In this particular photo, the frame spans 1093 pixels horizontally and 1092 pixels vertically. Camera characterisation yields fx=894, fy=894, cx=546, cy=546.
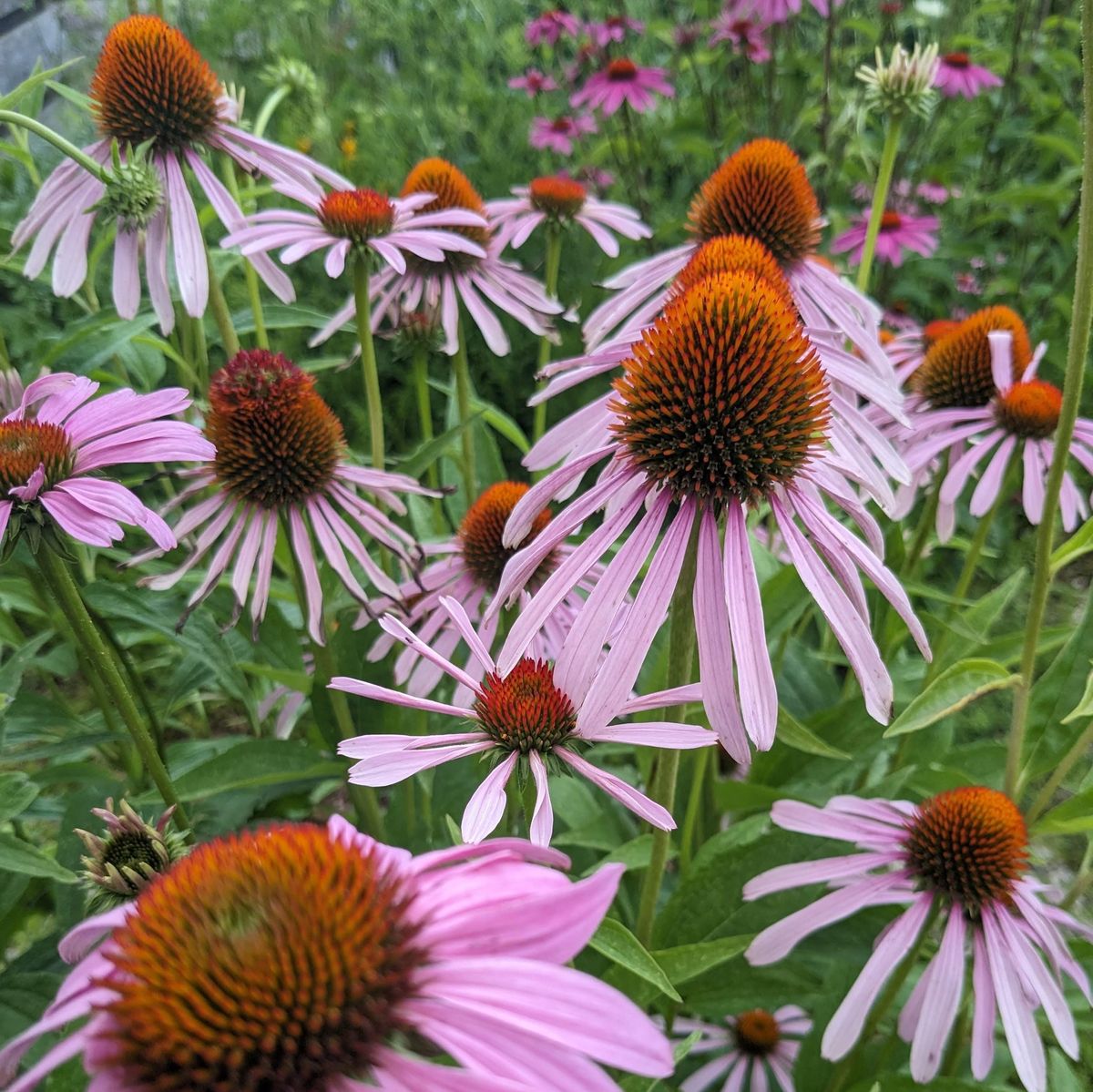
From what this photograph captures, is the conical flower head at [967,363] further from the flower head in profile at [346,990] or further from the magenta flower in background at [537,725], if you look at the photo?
the flower head in profile at [346,990]

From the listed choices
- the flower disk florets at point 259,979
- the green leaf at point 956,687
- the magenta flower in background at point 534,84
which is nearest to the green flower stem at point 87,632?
the flower disk florets at point 259,979

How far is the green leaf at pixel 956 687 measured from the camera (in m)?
0.87

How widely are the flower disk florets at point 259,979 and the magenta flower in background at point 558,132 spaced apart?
281 centimetres

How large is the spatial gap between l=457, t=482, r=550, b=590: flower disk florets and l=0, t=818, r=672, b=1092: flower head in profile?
26.0 inches

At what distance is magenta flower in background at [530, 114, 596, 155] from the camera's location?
9.42 ft

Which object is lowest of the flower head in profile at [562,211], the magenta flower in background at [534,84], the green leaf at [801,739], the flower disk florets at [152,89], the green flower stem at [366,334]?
the green leaf at [801,739]

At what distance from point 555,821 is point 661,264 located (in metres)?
0.80

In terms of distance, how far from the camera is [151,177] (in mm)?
1137

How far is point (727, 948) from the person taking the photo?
0.83m

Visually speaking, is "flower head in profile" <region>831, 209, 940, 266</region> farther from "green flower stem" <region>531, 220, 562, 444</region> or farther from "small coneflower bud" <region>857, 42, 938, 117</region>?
"green flower stem" <region>531, 220, 562, 444</region>

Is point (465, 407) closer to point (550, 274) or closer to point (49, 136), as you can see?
point (550, 274)

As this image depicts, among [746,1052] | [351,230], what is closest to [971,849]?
[746,1052]

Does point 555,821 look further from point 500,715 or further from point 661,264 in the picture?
point 661,264

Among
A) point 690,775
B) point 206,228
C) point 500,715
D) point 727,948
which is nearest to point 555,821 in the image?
point 690,775
